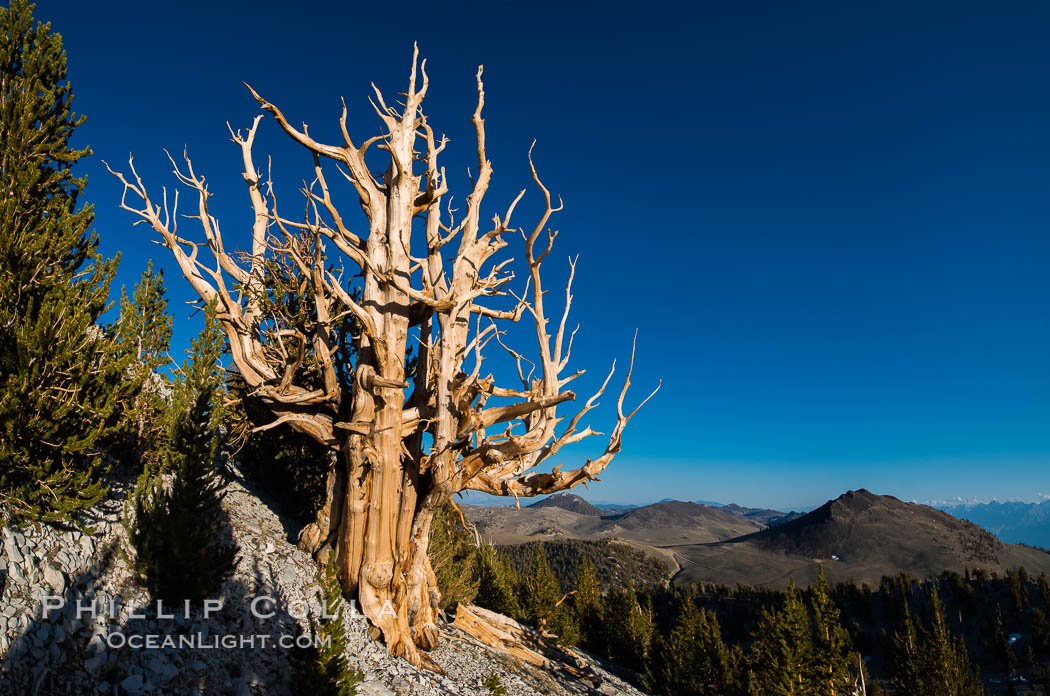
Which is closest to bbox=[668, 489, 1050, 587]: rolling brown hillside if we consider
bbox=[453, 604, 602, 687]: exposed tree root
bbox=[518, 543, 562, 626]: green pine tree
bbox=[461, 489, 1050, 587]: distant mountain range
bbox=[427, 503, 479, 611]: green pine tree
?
bbox=[461, 489, 1050, 587]: distant mountain range

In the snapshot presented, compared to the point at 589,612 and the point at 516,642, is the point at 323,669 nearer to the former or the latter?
the point at 516,642

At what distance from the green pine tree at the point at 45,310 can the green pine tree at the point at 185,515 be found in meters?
0.64

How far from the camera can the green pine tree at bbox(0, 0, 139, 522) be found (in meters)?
5.92

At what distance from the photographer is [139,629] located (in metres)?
5.99

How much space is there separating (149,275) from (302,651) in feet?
19.9

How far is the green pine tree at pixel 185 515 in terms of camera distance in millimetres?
6336

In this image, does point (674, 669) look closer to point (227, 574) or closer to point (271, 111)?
point (227, 574)

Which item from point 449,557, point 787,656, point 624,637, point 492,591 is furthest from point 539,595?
point 449,557

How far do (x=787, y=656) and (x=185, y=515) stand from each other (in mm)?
20128

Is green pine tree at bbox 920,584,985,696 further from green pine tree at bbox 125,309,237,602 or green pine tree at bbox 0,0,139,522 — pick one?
green pine tree at bbox 0,0,139,522

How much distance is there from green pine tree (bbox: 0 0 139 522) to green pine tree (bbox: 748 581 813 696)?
829 inches

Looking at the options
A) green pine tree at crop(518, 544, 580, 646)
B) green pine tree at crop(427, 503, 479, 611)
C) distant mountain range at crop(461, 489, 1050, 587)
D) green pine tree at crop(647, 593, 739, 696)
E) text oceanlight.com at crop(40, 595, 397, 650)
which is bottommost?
distant mountain range at crop(461, 489, 1050, 587)

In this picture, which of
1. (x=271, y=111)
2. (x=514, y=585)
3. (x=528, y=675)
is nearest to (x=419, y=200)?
(x=271, y=111)

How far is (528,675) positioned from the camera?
35.0 feet
